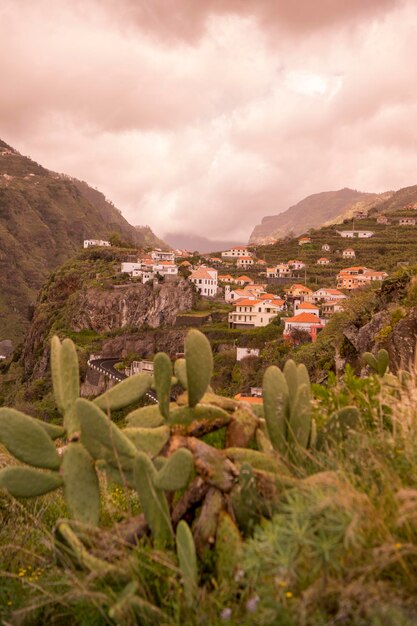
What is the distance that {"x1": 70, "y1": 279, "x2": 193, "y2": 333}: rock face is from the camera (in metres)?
63.0

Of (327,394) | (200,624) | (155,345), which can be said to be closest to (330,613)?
(200,624)

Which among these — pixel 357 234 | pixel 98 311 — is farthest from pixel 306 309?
pixel 357 234

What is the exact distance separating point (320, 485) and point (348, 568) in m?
0.43

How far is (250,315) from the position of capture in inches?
2160

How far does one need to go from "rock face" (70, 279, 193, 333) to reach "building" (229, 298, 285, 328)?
9.40 metres

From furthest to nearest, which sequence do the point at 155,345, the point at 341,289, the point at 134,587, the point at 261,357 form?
the point at 341,289
the point at 155,345
the point at 261,357
the point at 134,587

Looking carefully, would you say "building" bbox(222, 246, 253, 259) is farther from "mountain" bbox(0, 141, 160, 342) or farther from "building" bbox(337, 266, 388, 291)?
"mountain" bbox(0, 141, 160, 342)

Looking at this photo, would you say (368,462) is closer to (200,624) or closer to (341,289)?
(200,624)

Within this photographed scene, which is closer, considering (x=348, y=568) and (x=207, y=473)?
(x=348, y=568)

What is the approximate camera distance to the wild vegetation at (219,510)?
75.8 inches

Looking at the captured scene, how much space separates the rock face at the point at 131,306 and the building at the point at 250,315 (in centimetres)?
940

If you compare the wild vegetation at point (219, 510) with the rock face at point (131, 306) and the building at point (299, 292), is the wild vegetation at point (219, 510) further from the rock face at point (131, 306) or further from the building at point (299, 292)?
the building at point (299, 292)

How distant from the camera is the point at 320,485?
90.6 inches

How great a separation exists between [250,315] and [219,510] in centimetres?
5255
